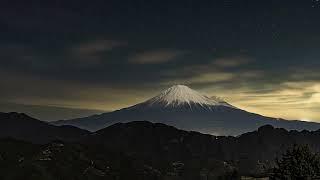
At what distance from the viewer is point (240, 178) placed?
136250mm

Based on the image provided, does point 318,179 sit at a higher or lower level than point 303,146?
lower

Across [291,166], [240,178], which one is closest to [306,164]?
[291,166]

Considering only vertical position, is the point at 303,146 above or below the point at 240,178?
above

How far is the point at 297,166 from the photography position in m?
66.6

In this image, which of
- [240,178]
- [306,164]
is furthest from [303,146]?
[240,178]

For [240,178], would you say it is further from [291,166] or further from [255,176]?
[291,166]

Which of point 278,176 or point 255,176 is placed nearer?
point 278,176

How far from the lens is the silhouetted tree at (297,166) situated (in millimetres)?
66500

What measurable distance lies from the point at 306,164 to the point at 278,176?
469cm

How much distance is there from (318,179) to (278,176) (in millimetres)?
6681

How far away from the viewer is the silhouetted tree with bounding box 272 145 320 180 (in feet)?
218

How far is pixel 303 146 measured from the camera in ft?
231

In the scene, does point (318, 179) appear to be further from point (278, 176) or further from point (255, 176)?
point (255, 176)

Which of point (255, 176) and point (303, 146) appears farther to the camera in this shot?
point (255, 176)
